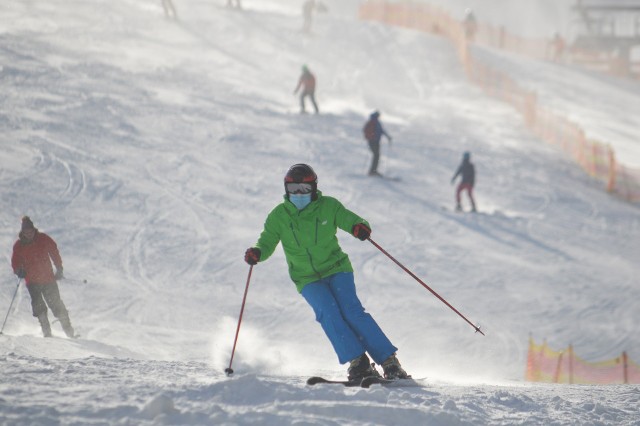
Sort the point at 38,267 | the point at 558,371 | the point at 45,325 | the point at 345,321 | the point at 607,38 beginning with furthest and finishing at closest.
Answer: the point at 607,38 < the point at 558,371 < the point at 45,325 < the point at 38,267 < the point at 345,321

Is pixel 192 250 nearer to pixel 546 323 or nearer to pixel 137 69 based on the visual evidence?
pixel 546 323

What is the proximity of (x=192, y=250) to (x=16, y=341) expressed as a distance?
463 cm

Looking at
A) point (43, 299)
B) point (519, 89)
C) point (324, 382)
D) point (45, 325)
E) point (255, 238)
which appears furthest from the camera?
point (519, 89)

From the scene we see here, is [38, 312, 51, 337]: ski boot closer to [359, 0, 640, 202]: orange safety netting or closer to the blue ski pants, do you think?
the blue ski pants

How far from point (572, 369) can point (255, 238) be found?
5.37 meters

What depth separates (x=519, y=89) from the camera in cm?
2509

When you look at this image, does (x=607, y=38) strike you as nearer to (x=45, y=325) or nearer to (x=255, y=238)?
(x=255, y=238)

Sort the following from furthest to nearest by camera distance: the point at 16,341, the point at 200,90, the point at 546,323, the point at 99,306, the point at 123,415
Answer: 1. the point at 200,90
2. the point at 546,323
3. the point at 99,306
4. the point at 16,341
5. the point at 123,415

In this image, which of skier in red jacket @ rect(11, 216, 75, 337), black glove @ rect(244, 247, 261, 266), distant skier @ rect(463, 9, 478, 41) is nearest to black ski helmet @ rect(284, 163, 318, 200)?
black glove @ rect(244, 247, 261, 266)

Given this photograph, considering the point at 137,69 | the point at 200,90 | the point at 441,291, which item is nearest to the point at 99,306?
the point at 441,291

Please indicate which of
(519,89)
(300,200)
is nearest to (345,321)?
(300,200)

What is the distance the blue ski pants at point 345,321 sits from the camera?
177 inches

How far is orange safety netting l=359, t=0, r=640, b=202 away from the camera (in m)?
17.9

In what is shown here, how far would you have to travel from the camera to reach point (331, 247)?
4.64 m
